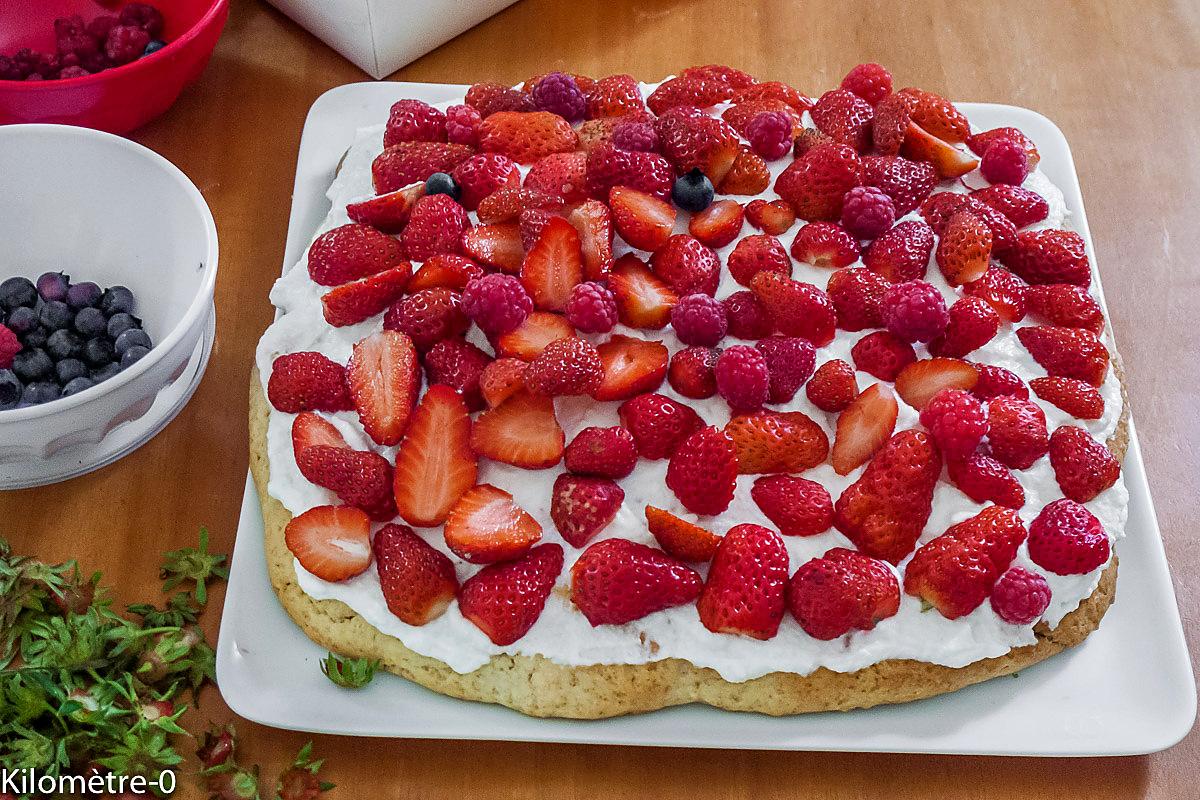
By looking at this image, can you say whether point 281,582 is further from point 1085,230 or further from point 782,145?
point 1085,230

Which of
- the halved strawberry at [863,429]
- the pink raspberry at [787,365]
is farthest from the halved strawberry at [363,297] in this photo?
the halved strawberry at [863,429]

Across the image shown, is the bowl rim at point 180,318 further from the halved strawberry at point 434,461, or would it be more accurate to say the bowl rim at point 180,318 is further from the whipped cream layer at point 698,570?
the halved strawberry at point 434,461

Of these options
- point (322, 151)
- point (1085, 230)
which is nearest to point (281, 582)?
point (322, 151)

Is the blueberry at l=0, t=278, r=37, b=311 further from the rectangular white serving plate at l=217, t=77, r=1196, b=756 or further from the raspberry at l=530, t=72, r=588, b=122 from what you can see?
the raspberry at l=530, t=72, r=588, b=122

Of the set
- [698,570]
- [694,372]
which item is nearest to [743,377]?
[694,372]

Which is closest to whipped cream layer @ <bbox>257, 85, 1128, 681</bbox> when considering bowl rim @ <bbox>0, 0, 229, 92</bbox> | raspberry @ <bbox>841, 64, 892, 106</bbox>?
raspberry @ <bbox>841, 64, 892, 106</bbox>

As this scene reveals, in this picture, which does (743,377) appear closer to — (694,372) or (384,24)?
(694,372)

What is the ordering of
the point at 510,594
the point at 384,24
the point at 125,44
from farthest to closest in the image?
1. the point at 384,24
2. the point at 125,44
3. the point at 510,594
